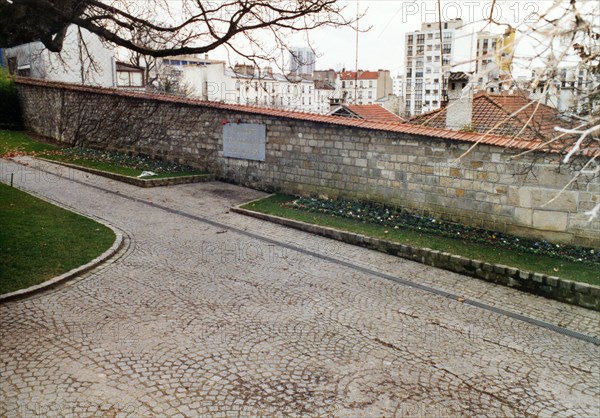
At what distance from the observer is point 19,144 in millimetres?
21688

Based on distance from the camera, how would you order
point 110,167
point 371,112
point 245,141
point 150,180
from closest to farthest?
point 150,180 < point 245,141 < point 110,167 < point 371,112

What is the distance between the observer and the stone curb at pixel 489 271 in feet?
27.9

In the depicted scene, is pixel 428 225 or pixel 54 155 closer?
pixel 428 225

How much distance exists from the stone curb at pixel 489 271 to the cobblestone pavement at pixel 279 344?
0.88 ft

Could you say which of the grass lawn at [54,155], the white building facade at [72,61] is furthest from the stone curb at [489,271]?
Answer: the white building facade at [72,61]

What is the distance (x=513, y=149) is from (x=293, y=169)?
22.1 feet

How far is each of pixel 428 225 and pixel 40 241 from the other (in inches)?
352

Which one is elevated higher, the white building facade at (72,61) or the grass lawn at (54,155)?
the white building facade at (72,61)

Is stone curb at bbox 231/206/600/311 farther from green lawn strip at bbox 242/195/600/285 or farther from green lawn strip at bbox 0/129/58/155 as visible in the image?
green lawn strip at bbox 0/129/58/155

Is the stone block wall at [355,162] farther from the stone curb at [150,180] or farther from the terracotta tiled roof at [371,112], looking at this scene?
the terracotta tiled roof at [371,112]

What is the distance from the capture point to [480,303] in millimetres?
8289

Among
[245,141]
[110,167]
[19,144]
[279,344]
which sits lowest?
[279,344]

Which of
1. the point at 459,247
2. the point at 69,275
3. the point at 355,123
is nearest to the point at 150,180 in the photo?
the point at 355,123

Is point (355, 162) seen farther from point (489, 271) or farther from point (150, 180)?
point (150, 180)
